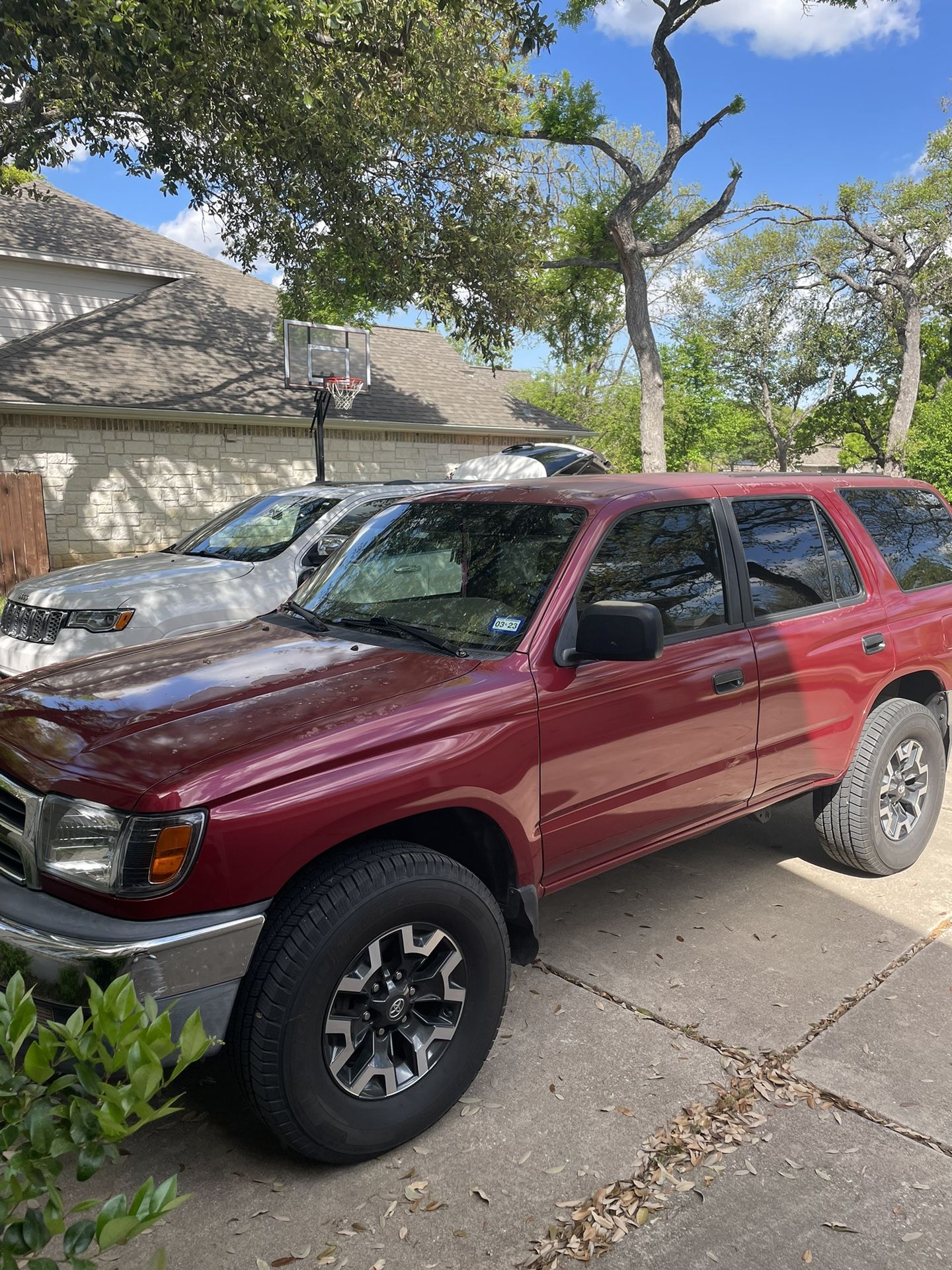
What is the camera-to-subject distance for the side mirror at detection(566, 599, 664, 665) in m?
2.99

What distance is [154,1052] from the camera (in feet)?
4.57

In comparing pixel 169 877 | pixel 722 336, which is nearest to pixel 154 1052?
pixel 169 877

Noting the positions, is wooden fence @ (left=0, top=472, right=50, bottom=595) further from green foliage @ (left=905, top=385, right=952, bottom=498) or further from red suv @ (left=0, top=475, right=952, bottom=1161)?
green foliage @ (left=905, top=385, right=952, bottom=498)

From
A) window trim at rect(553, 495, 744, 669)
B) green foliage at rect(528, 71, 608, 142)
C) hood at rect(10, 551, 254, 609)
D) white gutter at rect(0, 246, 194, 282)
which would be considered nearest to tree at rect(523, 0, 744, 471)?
green foliage at rect(528, 71, 608, 142)

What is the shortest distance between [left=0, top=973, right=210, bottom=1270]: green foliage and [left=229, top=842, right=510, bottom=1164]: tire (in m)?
1.02

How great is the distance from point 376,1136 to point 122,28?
9567 millimetres

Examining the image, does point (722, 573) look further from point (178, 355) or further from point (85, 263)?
point (85, 263)

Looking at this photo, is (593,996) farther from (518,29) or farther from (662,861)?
(518,29)

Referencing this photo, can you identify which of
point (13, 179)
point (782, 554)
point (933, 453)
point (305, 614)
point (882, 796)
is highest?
point (13, 179)

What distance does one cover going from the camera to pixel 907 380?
27.0 m

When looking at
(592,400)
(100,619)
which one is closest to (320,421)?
(100,619)

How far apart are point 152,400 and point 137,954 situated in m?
15.8

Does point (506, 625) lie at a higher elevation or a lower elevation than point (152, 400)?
lower

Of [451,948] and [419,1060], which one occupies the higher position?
[451,948]
